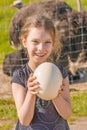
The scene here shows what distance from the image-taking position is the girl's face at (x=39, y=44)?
9.18 feet

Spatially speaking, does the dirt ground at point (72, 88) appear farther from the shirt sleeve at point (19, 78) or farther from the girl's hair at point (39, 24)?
the girl's hair at point (39, 24)

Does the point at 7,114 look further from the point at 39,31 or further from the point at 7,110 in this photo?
the point at 39,31

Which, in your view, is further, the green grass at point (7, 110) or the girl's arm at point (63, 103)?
the green grass at point (7, 110)

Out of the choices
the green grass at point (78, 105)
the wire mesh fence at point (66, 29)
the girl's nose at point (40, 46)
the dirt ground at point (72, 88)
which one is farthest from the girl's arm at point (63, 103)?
the wire mesh fence at point (66, 29)

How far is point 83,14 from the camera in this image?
7477mm

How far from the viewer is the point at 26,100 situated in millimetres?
2754

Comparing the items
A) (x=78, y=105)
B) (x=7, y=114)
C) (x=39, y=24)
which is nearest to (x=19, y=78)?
(x=39, y=24)

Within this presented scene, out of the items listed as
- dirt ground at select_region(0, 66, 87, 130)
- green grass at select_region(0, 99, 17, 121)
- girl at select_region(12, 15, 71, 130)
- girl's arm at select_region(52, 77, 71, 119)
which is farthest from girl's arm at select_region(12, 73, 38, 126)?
green grass at select_region(0, 99, 17, 121)

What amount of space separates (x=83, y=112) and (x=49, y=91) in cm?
308

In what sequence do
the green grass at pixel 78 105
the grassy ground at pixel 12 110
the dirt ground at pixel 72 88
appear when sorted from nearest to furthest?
the dirt ground at pixel 72 88 < the grassy ground at pixel 12 110 < the green grass at pixel 78 105

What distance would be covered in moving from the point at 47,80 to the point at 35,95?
110mm

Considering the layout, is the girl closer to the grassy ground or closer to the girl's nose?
the girl's nose

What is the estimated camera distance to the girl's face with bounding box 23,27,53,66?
280cm

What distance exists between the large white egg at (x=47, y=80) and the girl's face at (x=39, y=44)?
0.27 ft
